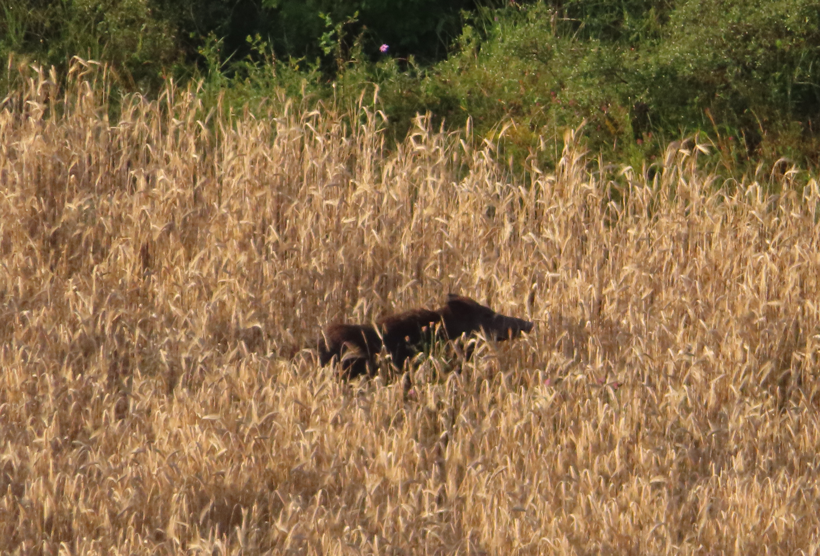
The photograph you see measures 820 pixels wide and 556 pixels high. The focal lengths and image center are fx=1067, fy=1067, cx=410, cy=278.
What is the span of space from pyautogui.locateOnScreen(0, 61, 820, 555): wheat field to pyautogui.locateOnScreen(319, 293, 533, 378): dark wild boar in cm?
9

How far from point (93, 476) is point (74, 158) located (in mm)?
2770

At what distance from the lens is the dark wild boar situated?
4223 mm

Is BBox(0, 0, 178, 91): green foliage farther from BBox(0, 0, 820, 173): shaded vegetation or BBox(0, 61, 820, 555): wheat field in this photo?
BBox(0, 61, 820, 555): wheat field

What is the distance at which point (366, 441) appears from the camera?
3.63m

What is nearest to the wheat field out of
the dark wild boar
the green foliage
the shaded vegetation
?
the dark wild boar

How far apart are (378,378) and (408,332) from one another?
0.37m

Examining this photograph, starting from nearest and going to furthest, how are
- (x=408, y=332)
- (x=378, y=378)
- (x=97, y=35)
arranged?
(x=378, y=378), (x=408, y=332), (x=97, y=35)

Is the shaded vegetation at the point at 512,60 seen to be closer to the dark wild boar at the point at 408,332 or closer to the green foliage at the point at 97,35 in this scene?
the green foliage at the point at 97,35

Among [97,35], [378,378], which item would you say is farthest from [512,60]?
[378,378]

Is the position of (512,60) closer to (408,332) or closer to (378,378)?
(408,332)

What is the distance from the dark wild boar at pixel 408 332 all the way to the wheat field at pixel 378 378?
0.09 metres

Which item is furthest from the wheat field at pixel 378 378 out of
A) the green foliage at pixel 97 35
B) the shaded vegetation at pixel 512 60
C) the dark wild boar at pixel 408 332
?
the green foliage at pixel 97 35

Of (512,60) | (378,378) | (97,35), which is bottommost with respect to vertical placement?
(378,378)

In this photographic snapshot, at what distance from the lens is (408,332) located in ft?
14.3
